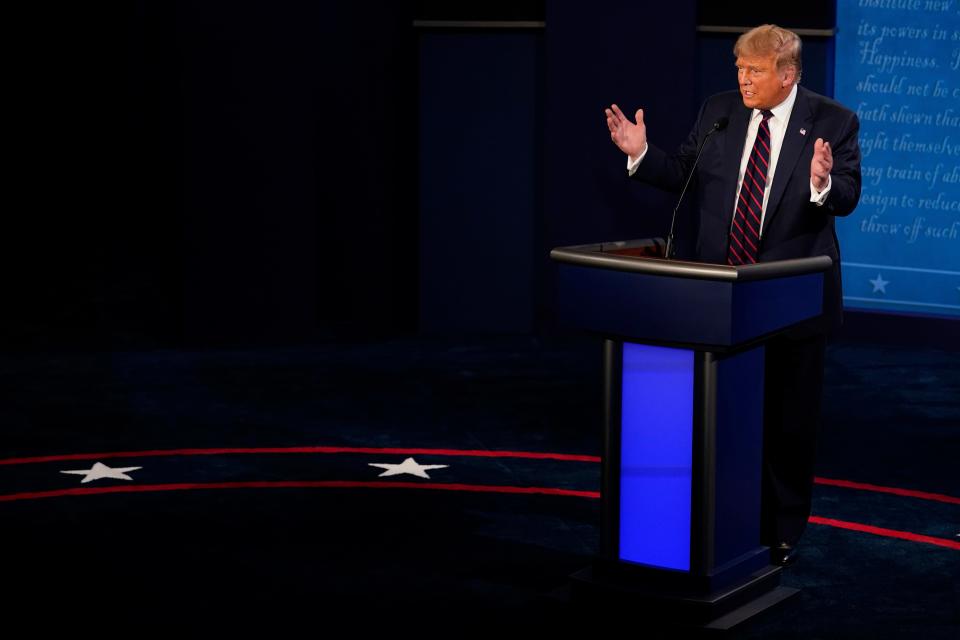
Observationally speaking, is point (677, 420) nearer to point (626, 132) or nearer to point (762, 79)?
point (626, 132)

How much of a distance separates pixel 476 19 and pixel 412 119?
71 cm

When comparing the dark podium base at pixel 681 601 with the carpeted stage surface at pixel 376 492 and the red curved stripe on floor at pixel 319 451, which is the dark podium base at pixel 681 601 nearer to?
the carpeted stage surface at pixel 376 492

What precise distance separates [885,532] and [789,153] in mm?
1543

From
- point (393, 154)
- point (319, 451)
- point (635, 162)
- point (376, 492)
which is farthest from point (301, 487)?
point (393, 154)

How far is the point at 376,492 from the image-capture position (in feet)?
20.2

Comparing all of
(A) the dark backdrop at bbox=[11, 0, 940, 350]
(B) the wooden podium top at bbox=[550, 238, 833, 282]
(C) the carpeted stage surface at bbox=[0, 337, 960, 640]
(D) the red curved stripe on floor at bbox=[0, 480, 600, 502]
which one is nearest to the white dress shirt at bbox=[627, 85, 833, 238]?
(B) the wooden podium top at bbox=[550, 238, 833, 282]

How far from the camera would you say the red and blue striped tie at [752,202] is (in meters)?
4.93

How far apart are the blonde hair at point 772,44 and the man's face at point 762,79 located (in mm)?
15

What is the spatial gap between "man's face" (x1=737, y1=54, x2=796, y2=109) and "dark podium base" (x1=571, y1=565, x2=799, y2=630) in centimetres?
143

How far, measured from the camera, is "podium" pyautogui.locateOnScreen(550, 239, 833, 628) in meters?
4.45

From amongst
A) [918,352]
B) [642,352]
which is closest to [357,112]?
[918,352]

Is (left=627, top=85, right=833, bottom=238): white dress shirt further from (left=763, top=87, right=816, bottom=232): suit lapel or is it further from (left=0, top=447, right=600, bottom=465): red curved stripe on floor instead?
(left=0, top=447, right=600, bottom=465): red curved stripe on floor

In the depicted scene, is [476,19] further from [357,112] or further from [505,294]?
[505,294]

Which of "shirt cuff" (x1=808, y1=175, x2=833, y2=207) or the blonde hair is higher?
the blonde hair
